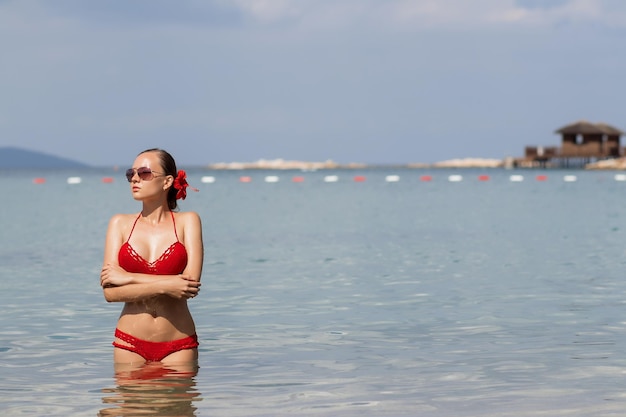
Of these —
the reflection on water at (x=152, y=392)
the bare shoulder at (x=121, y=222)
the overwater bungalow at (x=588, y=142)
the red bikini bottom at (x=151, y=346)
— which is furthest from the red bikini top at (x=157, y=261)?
the overwater bungalow at (x=588, y=142)

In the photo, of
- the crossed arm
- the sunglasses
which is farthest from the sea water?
the sunglasses

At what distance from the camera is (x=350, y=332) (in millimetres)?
14766

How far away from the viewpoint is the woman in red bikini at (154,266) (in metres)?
8.56

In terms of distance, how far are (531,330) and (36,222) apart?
36.3 m

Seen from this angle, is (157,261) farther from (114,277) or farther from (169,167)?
(169,167)

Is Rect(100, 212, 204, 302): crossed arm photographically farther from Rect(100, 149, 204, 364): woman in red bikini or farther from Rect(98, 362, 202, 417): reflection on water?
Rect(98, 362, 202, 417): reflection on water

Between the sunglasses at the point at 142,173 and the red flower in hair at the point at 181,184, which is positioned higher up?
the sunglasses at the point at 142,173

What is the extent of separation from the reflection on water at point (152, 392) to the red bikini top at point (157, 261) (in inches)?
31.7

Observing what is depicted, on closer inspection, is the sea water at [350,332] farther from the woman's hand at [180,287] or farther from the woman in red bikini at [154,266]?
the woman's hand at [180,287]

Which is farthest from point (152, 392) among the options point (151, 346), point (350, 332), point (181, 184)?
point (350, 332)

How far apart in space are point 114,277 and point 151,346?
0.72 metres

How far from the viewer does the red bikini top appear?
28.5 ft

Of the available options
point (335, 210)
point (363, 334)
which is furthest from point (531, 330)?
point (335, 210)

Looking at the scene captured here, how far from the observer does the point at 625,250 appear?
29.0 metres
